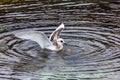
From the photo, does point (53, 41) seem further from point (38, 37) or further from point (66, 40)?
point (66, 40)

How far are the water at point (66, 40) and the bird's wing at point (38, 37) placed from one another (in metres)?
0.29

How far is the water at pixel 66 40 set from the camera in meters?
14.9

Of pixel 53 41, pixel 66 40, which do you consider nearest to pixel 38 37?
pixel 53 41

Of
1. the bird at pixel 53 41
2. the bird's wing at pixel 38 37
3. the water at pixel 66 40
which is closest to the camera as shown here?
the water at pixel 66 40

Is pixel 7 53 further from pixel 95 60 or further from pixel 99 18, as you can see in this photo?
pixel 99 18

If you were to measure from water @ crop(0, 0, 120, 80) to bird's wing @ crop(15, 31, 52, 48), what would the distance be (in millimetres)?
287

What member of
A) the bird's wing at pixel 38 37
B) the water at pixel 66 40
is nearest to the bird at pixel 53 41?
the bird's wing at pixel 38 37

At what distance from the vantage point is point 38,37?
55.4 ft

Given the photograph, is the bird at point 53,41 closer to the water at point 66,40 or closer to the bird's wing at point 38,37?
the bird's wing at point 38,37

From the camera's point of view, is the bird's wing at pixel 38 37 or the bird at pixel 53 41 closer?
the bird's wing at pixel 38 37

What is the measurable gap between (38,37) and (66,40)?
1.63 m

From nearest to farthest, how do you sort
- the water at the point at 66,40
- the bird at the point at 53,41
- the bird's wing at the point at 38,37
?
1. the water at the point at 66,40
2. the bird's wing at the point at 38,37
3. the bird at the point at 53,41

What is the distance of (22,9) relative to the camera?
884 inches

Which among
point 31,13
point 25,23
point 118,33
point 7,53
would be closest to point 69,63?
point 7,53
